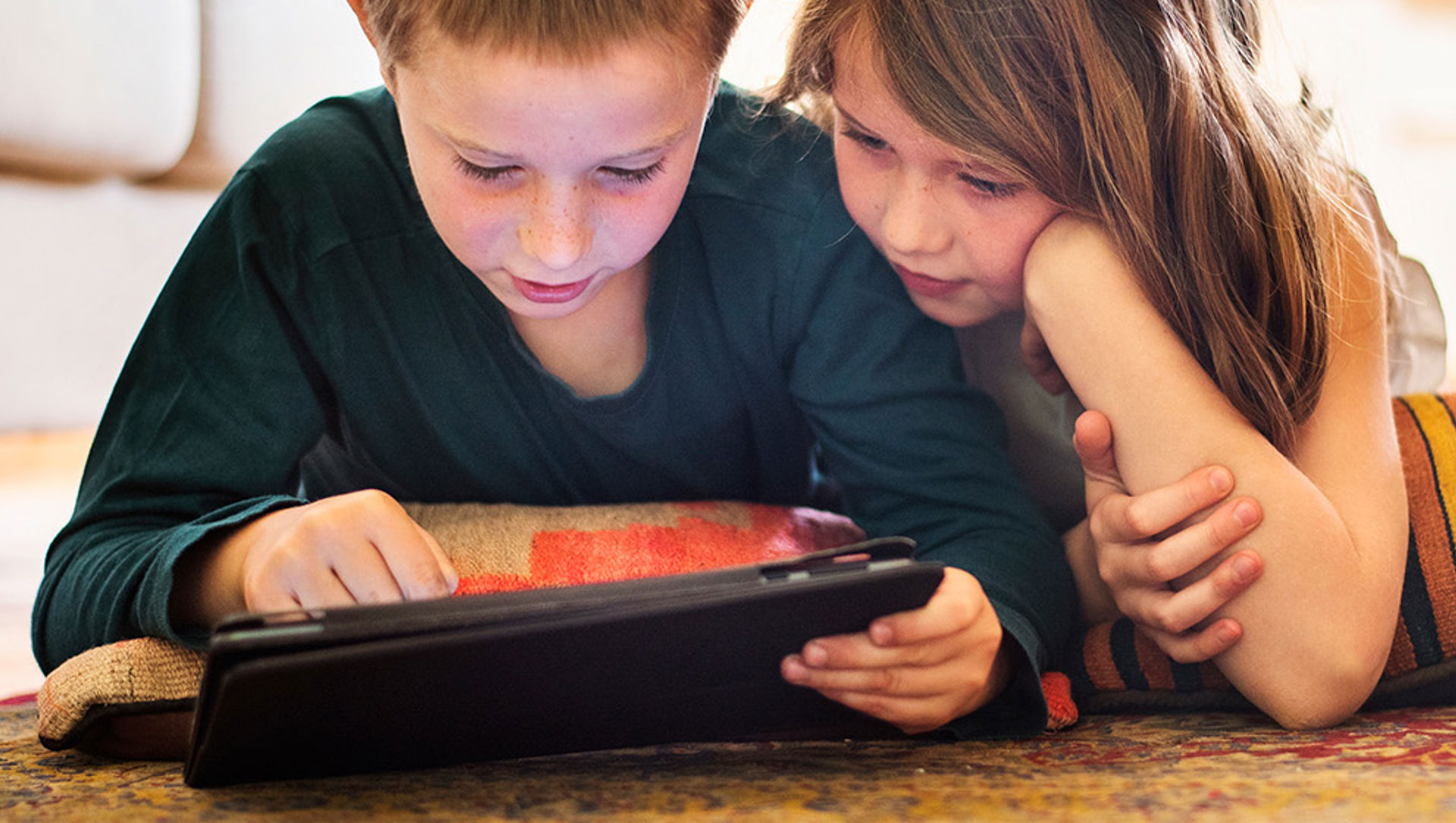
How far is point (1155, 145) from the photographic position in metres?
0.77

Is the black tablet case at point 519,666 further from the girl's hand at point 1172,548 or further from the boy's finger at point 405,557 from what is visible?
the girl's hand at point 1172,548

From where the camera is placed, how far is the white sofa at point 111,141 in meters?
1.43

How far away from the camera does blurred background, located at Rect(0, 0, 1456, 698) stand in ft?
4.67

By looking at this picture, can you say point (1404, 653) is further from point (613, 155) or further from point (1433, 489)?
point (613, 155)

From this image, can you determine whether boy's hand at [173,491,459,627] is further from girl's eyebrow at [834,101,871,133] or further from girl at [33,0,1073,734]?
girl's eyebrow at [834,101,871,133]

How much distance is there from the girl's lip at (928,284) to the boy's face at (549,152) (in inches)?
6.9

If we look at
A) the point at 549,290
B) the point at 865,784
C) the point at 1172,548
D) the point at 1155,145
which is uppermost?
the point at 1155,145

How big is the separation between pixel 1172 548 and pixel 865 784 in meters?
0.27

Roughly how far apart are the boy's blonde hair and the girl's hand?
1.07ft

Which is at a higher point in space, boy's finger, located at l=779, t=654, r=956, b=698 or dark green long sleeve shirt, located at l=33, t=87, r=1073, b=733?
dark green long sleeve shirt, located at l=33, t=87, r=1073, b=733

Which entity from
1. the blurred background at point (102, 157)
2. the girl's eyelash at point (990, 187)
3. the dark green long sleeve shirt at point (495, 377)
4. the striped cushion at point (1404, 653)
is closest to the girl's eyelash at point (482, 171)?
the dark green long sleeve shirt at point (495, 377)

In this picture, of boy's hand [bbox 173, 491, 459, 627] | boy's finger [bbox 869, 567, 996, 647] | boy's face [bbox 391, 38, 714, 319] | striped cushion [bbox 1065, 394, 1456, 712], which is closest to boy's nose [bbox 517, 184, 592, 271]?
boy's face [bbox 391, 38, 714, 319]

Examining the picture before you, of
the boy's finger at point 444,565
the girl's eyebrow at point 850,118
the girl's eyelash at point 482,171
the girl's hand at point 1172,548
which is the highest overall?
the girl's eyebrow at point 850,118

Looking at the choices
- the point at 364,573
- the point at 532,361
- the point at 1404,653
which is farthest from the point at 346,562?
the point at 1404,653
